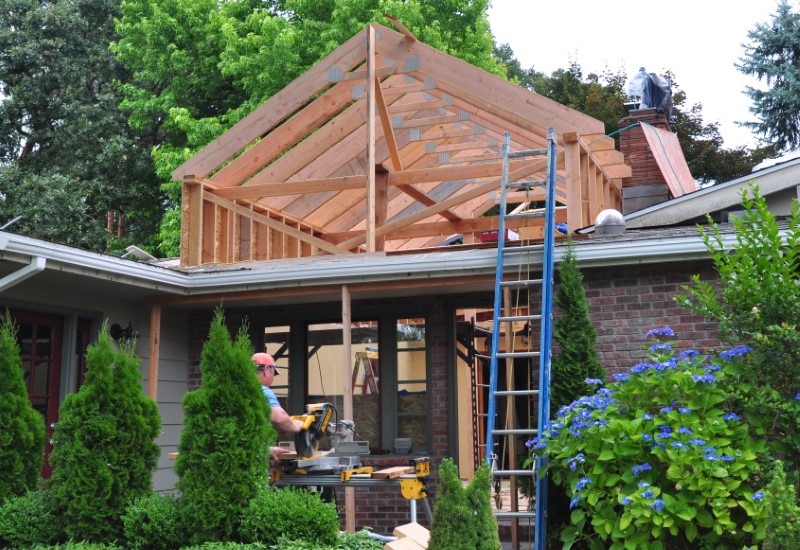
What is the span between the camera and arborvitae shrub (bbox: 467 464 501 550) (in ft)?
17.6

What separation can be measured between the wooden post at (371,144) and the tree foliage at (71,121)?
42.7 feet

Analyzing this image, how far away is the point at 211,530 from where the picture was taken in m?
6.06

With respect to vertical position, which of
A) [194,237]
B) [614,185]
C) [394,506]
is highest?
[614,185]

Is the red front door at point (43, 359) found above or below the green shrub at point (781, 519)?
above

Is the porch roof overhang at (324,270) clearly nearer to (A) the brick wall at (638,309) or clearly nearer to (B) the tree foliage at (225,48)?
(A) the brick wall at (638,309)

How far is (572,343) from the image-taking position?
777cm

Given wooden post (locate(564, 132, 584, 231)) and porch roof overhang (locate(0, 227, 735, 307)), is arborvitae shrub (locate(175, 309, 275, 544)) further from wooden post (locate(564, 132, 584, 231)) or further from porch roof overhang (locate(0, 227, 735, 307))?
wooden post (locate(564, 132, 584, 231))

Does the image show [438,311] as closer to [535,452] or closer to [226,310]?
[226,310]

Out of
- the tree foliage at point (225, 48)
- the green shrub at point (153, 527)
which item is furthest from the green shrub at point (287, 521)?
the tree foliage at point (225, 48)

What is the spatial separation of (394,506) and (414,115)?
5.50 metres

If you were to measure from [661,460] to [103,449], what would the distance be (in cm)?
384

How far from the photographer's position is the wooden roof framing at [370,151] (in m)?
10.2

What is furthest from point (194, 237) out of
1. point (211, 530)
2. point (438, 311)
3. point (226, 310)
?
point (211, 530)

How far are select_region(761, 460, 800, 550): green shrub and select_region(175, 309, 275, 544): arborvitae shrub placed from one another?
3.22m
